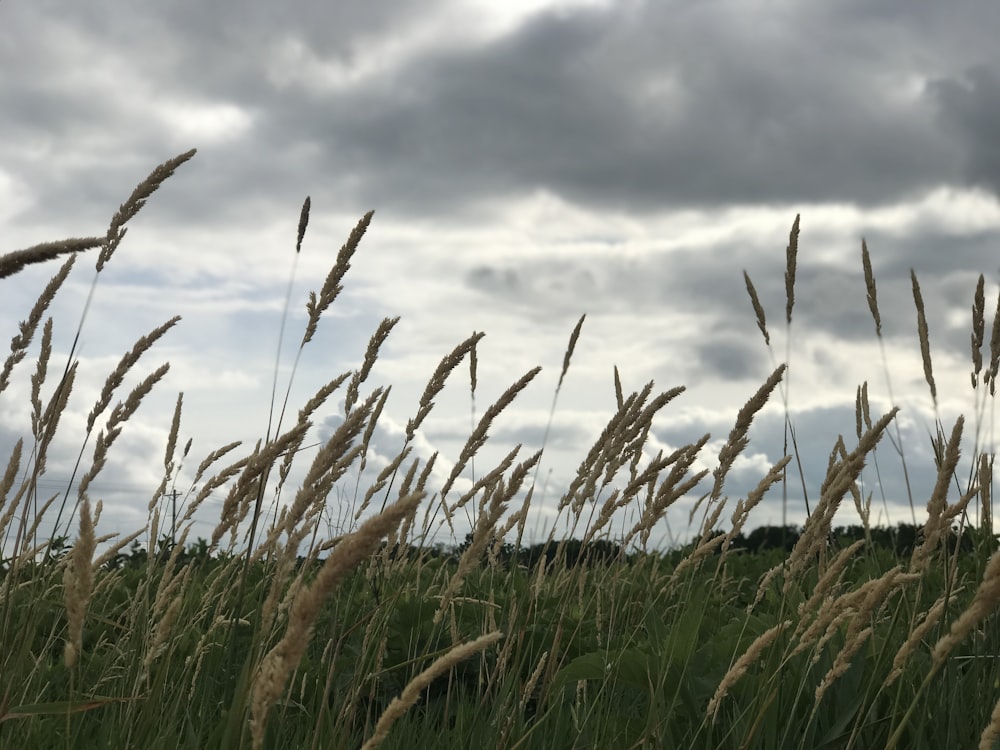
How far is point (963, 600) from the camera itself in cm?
384

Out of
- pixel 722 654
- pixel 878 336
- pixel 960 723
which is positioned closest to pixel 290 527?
pixel 722 654

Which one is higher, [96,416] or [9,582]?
[96,416]

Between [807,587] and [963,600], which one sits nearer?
[963,600]

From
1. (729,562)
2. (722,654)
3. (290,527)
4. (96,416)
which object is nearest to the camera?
(290,527)

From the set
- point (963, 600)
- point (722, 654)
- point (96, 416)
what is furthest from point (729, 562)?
point (96, 416)

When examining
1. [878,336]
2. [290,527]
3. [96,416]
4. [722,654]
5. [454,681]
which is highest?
[878,336]

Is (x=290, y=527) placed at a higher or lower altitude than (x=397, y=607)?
higher

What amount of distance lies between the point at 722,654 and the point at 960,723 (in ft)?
2.12

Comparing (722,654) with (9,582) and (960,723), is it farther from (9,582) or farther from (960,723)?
(9,582)

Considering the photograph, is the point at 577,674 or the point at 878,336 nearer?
the point at 577,674

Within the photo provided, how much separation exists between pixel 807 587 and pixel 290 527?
3813 millimetres

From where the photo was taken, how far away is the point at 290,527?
67.2 inches

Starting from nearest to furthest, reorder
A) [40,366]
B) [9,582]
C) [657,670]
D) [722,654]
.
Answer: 1. [9,582]
2. [657,670]
3. [722,654]
4. [40,366]

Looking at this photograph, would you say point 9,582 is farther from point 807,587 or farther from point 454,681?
point 807,587
